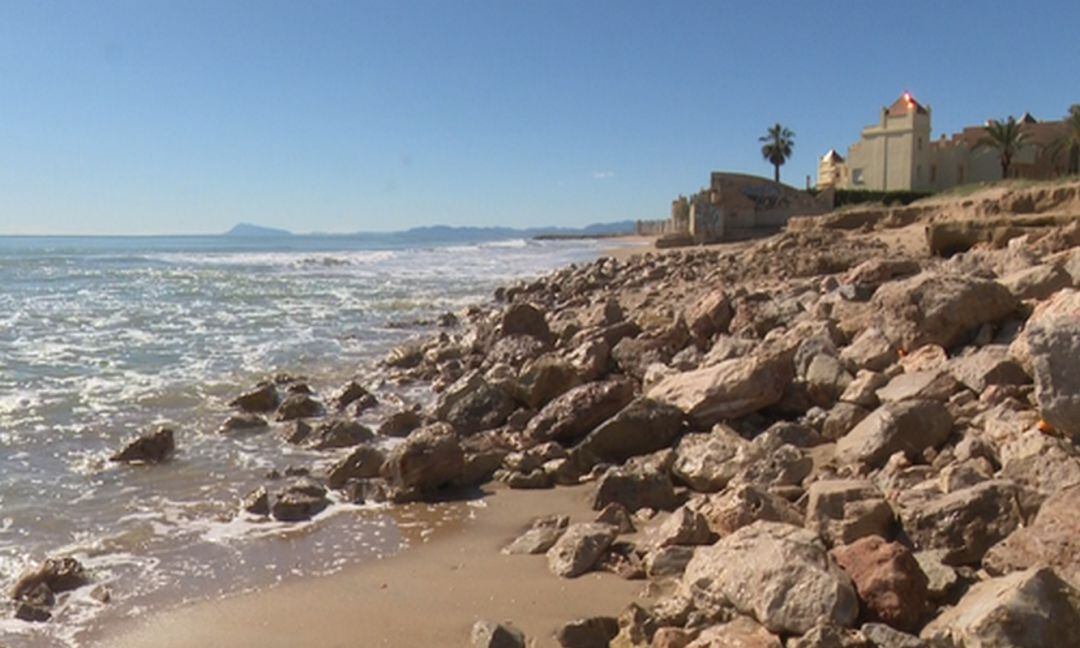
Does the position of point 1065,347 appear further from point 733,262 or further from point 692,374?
point 733,262

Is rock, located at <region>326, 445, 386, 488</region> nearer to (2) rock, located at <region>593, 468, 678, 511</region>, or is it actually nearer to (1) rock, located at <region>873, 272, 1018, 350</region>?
(2) rock, located at <region>593, 468, 678, 511</region>

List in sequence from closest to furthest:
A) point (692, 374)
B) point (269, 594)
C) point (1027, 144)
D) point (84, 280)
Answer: point (269, 594), point (692, 374), point (84, 280), point (1027, 144)

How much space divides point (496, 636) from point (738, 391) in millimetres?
3367

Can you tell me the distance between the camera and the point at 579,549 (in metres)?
4.68

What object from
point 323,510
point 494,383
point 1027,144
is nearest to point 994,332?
point 494,383

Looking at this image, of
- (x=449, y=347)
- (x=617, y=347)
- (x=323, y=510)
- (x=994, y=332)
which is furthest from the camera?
(x=449, y=347)

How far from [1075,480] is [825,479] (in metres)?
1.25

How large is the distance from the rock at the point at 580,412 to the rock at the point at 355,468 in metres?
1.28

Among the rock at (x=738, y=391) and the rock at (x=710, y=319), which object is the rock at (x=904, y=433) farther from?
the rock at (x=710, y=319)

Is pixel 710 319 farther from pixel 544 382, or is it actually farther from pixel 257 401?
pixel 257 401

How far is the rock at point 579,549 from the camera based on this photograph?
182 inches

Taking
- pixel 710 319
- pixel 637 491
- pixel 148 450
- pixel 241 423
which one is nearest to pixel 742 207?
pixel 710 319

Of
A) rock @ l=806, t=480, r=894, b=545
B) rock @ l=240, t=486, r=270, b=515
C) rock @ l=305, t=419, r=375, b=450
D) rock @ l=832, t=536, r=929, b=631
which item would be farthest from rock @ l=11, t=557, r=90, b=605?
rock @ l=832, t=536, r=929, b=631

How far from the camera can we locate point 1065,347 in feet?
14.1
